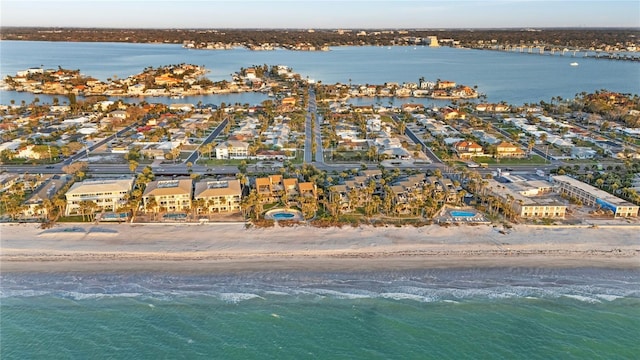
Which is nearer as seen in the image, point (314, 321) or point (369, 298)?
point (314, 321)

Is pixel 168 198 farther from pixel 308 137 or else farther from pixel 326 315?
pixel 308 137

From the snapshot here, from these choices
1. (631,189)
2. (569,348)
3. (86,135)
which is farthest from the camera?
(86,135)

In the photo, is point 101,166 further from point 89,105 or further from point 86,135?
point 89,105

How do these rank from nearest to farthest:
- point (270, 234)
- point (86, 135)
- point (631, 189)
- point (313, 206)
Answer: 1. point (270, 234)
2. point (313, 206)
3. point (631, 189)
4. point (86, 135)

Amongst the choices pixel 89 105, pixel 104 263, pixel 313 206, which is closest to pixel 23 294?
pixel 104 263

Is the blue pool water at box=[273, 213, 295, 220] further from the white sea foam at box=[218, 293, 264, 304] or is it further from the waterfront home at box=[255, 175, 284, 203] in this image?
the white sea foam at box=[218, 293, 264, 304]

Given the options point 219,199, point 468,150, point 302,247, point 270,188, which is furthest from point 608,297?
point 468,150

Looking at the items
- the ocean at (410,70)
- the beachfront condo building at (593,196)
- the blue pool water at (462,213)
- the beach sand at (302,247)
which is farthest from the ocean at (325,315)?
the ocean at (410,70)

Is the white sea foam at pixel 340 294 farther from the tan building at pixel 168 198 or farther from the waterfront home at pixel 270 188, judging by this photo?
the tan building at pixel 168 198
